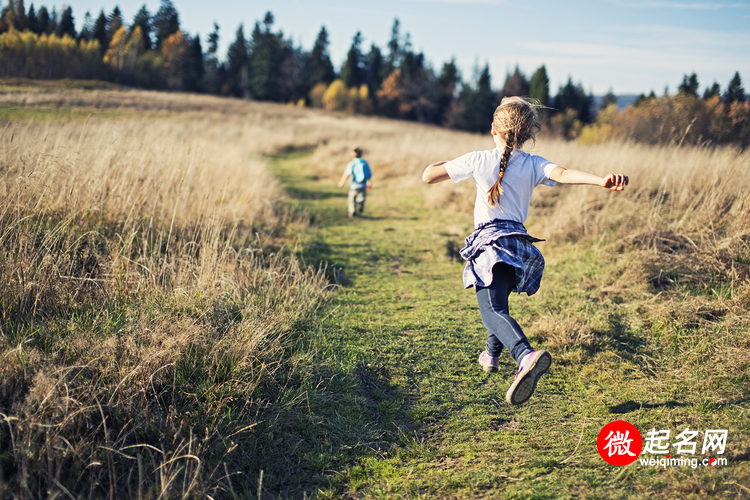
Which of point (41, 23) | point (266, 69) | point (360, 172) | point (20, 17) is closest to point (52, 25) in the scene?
point (41, 23)

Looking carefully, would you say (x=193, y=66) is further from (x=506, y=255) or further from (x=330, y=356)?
(x=506, y=255)

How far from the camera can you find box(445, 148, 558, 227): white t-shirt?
264 centimetres

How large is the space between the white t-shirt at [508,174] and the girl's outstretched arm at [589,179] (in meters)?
0.08

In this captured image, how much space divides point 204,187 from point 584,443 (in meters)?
5.78

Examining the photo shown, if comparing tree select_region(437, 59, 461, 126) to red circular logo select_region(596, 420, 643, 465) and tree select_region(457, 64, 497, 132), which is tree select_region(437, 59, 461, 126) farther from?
red circular logo select_region(596, 420, 643, 465)

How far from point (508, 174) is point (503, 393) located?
1594 mm

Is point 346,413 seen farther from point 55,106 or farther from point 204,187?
point 55,106

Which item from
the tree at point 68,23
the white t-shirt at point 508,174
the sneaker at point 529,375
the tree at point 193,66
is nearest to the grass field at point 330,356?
the sneaker at point 529,375

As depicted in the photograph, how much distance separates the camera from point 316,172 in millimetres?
15422

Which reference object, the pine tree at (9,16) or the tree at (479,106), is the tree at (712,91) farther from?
the tree at (479,106)

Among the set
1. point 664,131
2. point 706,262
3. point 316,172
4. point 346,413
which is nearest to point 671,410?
point 346,413

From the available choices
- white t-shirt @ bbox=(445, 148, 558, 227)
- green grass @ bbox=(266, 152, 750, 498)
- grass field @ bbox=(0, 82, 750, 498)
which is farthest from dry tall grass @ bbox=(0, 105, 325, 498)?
white t-shirt @ bbox=(445, 148, 558, 227)

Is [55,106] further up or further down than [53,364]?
further up

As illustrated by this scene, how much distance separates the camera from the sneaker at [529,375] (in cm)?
229
